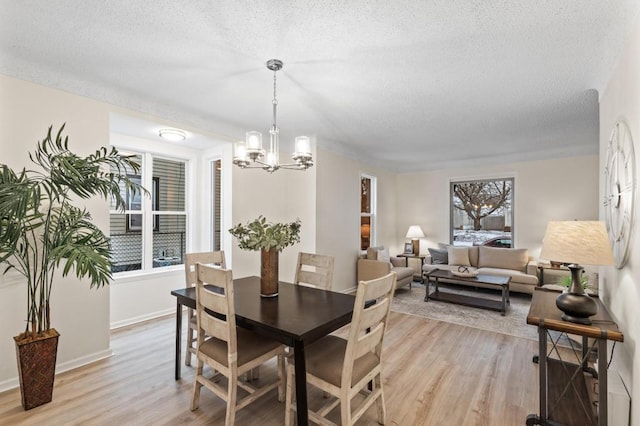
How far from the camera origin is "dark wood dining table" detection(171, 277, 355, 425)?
163cm

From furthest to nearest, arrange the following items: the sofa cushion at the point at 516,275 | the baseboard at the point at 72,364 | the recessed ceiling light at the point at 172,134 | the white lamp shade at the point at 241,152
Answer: the sofa cushion at the point at 516,275
the recessed ceiling light at the point at 172,134
the white lamp shade at the point at 241,152
the baseboard at the point at 72,364

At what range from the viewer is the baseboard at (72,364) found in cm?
233

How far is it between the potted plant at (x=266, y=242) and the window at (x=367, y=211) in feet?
12.5

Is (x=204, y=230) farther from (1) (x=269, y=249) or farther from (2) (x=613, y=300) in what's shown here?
(2) (x=613, y=300)

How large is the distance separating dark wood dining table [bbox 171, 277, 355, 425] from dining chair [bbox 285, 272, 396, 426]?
173mm

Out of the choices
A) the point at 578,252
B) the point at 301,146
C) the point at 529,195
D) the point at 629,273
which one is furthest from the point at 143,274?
the point at 529,195

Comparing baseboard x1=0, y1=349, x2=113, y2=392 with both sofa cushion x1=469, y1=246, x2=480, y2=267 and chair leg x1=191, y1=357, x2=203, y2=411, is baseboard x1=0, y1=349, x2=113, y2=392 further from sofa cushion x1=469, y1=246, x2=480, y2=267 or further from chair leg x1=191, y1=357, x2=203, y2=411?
sofa cushion x1=469, y1=246, x2=480, y2=267

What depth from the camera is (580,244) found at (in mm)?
1783

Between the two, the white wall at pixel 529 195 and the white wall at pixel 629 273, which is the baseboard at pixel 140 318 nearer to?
the white wall at pixel 629 273

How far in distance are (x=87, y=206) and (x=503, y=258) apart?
20.0 feet

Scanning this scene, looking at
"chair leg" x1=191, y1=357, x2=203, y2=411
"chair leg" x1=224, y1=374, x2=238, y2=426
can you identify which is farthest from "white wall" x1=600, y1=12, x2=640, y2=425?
"chair leg" x1=191, y1=357, x2=203, y2=411

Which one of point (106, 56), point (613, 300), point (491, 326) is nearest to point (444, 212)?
point (491, 326)

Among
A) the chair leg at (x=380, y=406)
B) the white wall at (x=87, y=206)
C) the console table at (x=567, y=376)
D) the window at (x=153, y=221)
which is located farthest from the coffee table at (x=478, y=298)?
the white wall at (x=87, y=206)

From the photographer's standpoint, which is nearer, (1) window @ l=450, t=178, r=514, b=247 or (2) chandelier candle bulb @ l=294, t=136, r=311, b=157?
→ (2) chandelier candle bulb @ l=294, t=136, r=311, b=157
